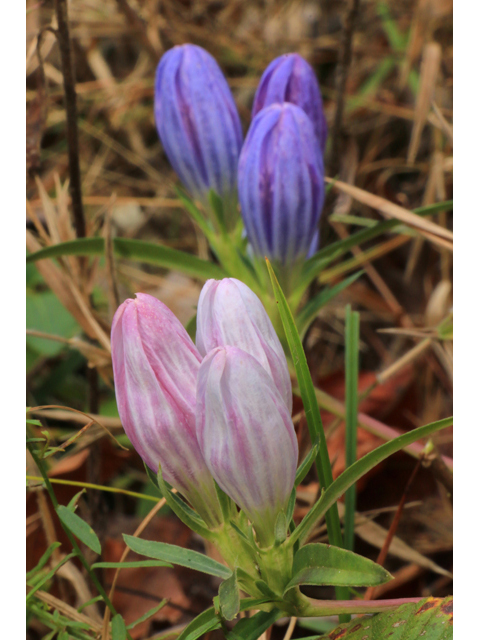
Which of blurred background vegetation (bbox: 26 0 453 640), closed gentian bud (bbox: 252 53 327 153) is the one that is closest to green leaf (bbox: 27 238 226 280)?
blurred background vegetation (bbox: 26 0 453 640)

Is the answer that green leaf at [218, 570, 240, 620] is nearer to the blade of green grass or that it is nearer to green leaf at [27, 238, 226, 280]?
the blade of green grass

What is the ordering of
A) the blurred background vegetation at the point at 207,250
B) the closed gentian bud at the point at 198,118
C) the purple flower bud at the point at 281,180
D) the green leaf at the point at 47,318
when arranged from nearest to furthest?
the purple flower bud at the point at 281,180, the closed gentian bud at the point at 198,118, the blurred background vegetation at the point at 207,250, the green leaf at the point at 47,318

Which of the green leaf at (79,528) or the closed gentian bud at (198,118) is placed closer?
the green leaf at (79,528)

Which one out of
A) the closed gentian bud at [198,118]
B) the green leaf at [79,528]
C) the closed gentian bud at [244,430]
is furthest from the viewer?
the closed gentian bud at [198,118]

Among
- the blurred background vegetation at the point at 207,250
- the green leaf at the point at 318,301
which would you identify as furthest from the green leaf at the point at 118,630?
the green leaf at the point at 318,301

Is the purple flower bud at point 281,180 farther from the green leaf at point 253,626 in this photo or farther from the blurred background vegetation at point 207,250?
the green leaf at point 253,626

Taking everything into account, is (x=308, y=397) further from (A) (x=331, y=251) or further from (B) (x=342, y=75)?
(B) (x=342, y=75)

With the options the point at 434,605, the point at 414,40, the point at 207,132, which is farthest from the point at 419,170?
the point at 434,605
